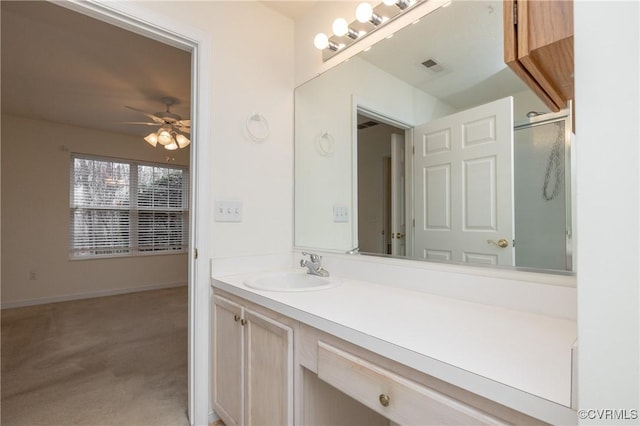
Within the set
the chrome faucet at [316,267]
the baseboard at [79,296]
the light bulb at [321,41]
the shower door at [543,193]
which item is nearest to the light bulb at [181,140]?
the light bulb at [321,41]

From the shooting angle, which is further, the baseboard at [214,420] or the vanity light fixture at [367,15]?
the baseboard at [214,420]

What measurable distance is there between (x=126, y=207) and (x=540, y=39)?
5601 millimetres

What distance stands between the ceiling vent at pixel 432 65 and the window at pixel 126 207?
5000 mm

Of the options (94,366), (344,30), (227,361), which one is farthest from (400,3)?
(94,366)

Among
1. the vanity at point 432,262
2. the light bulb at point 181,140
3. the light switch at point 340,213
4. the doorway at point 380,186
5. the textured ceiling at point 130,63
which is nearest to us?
the vanity at point 432,262

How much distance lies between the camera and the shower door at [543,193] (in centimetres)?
104

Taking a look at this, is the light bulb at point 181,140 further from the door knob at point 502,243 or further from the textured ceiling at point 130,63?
the door knob at point 502,243

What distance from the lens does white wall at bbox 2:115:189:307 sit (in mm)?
4074

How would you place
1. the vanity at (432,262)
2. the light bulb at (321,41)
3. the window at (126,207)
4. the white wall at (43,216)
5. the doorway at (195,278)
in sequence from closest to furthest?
the vanity at (432,262)
the doorway at (195,278)
the light bulb at (321,41)
the white wall at (43,216)
the window at (126,207)

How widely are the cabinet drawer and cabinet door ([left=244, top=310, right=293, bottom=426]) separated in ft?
0.69

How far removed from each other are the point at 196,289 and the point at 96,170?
423 cm

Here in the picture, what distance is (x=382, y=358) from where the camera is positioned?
0.84 meters

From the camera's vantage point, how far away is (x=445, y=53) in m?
1.44

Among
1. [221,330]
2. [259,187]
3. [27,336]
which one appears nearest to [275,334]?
[221,330]
